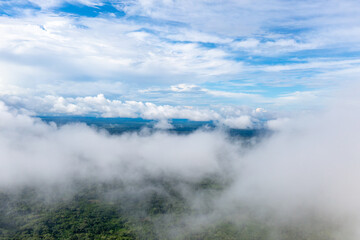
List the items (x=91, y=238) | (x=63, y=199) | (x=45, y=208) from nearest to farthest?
(x=91, y=238) < (x=45, y=208) < (x=63, y=199)

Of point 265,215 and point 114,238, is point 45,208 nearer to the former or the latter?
point 114,238

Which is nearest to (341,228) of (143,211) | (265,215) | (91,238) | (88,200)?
(265,215)

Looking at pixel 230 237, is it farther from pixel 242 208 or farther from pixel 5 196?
pixel 5 196

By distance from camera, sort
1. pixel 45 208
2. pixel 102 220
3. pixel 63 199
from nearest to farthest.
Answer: pixel 102 220 < pixel 45 208 < pixel 63 199

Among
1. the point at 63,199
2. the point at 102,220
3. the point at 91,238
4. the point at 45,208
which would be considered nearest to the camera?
the point at 91,238

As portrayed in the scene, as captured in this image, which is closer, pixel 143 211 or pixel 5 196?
pixel 143 211

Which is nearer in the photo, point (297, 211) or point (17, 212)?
point (17, 212)

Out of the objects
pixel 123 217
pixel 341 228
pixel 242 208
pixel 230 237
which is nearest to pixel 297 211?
pixel 341 228

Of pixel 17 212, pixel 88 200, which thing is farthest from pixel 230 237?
pixel 17 212
